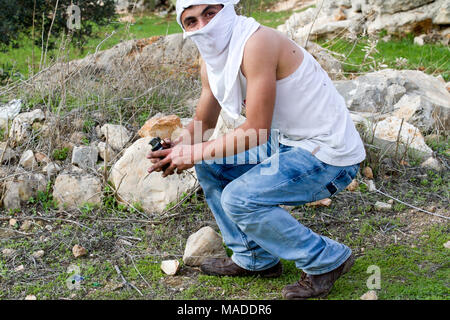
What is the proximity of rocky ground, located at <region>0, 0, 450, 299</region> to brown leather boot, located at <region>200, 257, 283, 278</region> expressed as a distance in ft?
0.13

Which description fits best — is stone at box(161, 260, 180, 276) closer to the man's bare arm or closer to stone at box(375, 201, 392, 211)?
the man's bare arm

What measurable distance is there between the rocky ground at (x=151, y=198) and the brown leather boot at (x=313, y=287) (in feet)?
0.44

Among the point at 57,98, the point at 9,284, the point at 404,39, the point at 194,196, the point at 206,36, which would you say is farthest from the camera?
the point at 404,39

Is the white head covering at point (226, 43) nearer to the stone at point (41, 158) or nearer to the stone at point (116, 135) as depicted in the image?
the stone at point (116, 135)

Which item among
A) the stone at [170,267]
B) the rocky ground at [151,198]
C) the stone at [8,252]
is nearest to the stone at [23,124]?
the rocky ground at [151,198]

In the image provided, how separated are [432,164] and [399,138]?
32cm

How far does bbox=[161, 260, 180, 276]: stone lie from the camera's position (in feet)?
9.70

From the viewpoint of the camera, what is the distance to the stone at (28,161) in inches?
154

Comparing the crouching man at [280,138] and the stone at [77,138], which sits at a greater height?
the crouching man at [280,138]

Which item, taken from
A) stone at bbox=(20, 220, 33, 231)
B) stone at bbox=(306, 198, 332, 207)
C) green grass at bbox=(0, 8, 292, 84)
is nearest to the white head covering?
stone at bbox=(306, 198, 332, 207)

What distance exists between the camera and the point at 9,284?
2893 millimetres
